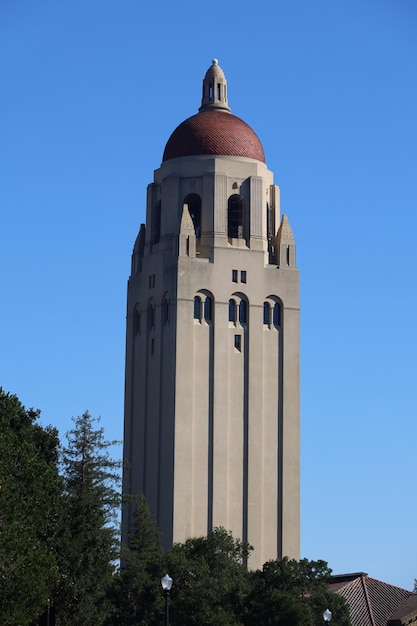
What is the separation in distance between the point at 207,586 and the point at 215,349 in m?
30.7

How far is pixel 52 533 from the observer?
232ft

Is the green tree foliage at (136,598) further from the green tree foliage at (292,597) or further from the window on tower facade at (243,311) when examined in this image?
the window on tower facade at (243,311)

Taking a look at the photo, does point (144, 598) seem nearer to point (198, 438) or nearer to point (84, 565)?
point (84, 565)

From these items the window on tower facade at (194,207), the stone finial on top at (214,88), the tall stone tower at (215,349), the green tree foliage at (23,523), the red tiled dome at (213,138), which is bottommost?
the green tree foliage at (23,523)

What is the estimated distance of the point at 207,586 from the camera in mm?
80250

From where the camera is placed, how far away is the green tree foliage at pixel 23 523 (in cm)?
6059

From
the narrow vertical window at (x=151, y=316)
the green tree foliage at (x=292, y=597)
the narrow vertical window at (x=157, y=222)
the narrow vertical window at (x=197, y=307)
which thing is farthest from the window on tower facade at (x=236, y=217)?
the green tree foliage at (x=292, y=597)

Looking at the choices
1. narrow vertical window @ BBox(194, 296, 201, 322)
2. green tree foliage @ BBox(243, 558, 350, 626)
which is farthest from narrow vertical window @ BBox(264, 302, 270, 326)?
Result: green tree foliage @ BBox(243, 558, 350, 626)

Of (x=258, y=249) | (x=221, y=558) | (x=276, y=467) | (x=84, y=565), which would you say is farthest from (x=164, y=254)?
(x=84, y=565)

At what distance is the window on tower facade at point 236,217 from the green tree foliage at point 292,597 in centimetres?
3221

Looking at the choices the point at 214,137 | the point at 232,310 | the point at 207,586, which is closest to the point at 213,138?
the point at 214,137

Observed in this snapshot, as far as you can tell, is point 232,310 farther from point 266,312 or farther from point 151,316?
point 151,316

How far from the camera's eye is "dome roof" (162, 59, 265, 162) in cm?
11375

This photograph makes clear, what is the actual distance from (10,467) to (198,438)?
44.6 meters
